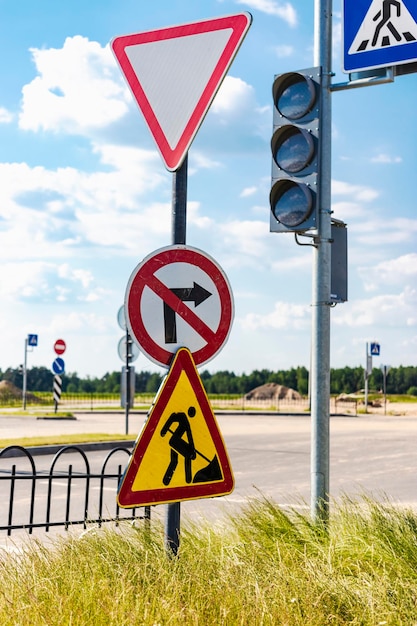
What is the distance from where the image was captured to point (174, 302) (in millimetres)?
4512

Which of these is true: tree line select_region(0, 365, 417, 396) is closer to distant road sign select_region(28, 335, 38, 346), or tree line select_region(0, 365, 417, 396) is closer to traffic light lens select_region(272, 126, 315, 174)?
distant road sign select_region(28, 335, 38, 346)

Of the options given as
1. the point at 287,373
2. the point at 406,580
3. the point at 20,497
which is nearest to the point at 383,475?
the point at 20,497

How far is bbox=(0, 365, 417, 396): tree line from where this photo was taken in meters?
72.1

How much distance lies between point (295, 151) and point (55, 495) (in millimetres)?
6777

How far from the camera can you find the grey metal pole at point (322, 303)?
6852 millimetres

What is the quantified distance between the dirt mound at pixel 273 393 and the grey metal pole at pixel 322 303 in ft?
181

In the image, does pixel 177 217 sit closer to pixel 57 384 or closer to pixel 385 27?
pixel 385 27

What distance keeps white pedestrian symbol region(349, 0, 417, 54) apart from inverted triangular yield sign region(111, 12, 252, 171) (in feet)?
8.81

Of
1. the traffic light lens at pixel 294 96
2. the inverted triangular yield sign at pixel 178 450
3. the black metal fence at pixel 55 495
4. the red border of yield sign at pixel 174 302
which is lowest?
the black metal fence at pixel 55 495

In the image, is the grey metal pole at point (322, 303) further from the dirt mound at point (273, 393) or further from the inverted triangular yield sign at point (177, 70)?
the dirt mound at point (273, 393)

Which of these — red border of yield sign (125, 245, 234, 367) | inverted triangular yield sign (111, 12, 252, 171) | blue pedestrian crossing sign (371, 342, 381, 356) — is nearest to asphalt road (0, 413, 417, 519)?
red border of yield sign (125, 245, 234, 367)

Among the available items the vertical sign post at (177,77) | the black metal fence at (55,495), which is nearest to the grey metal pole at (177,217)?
the vertical sign post at (177,77)

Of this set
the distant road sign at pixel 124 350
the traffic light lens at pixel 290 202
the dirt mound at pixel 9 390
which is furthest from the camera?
the dirt mound at pixel 9 390

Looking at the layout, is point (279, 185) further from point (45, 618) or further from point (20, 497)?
point (20, 497)
